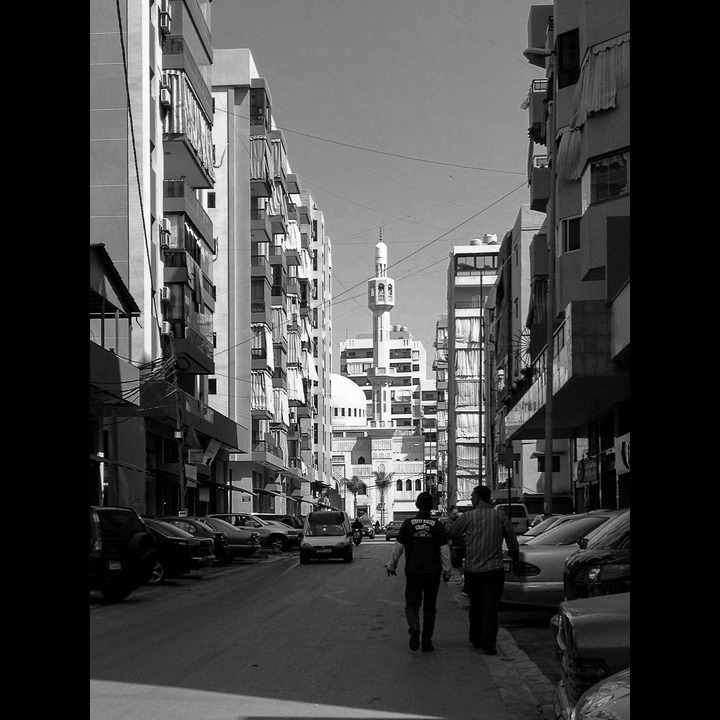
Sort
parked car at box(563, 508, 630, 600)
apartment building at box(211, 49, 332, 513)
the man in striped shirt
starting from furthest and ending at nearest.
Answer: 1. apartment building at box(211, 49, 332, 513)
2. the man in striped shirt
3. parked car at box(563, 508, 630, 600)

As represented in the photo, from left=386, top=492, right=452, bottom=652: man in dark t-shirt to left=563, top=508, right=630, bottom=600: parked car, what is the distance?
5.86 ft

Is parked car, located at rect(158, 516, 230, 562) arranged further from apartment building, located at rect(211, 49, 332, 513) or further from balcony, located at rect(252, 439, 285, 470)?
balcony, located at rect(252, 439, 285, 470)

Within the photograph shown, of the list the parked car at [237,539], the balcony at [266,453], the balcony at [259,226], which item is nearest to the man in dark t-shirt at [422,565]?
the parked car at [237,539]

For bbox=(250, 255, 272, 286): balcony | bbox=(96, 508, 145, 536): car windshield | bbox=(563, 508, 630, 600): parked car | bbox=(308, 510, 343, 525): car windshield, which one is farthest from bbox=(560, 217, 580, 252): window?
bbox=(250, 255, 272, 286): balcony

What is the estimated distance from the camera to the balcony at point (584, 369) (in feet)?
91.4

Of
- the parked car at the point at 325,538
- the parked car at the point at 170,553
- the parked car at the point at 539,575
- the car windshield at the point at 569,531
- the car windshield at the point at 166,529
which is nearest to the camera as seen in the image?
the parked car at the point at 539,575

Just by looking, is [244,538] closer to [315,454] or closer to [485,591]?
[485,591]

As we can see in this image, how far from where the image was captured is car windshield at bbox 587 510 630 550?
11.2m

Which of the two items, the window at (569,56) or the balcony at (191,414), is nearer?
the window at (569,56)

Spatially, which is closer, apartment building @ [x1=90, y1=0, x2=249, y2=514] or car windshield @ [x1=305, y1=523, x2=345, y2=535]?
apartment building @ [x1=90, y1=0, x2=249, y2=514]

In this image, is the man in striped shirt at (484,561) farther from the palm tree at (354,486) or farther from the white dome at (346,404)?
the white dome at (346,404)
